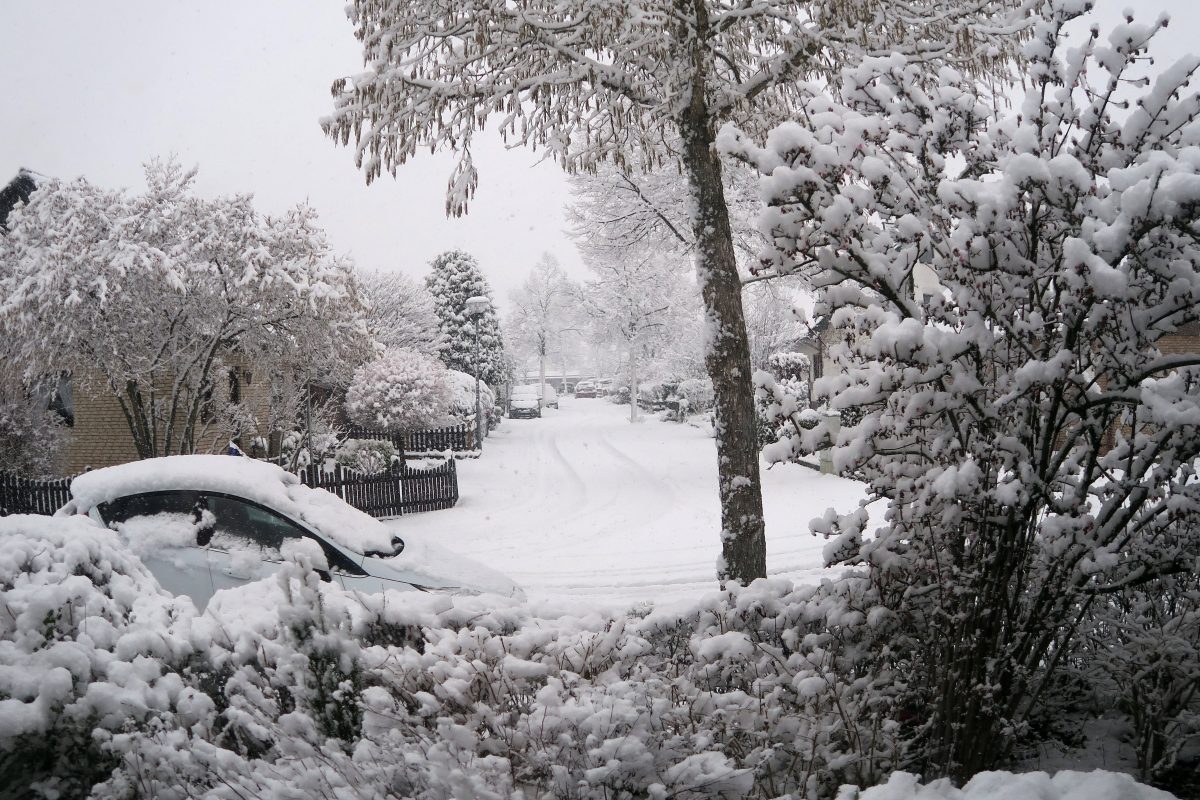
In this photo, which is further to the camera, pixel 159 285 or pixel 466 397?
pixel 466 397

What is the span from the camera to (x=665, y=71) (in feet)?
18.7

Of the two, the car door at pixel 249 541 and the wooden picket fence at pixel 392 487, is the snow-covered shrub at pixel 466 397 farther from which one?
the car door at pixel 249 541

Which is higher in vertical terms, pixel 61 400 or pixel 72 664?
pixel 61 400

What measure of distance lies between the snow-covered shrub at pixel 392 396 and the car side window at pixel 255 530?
51.3 ft

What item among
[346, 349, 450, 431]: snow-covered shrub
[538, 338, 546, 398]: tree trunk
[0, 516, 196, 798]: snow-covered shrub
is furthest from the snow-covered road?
[538, 338, 546, 398]: tree trunk

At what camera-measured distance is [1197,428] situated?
2197mm

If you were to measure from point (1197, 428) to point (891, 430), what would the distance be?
3.00 ft

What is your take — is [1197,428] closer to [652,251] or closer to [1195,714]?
[1195,714]

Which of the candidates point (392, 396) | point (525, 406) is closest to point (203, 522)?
point (392, 396)

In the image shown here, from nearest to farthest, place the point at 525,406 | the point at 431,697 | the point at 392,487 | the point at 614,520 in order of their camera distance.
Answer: the point at 431,697
the point at 614,520
the point at 392,487
the point at 525,406

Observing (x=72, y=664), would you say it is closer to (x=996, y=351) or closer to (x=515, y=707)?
(x=515, y=707)

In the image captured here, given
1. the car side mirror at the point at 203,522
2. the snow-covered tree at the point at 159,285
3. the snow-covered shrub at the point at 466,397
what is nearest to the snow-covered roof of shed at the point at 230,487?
the car side mirror at the point at 203,522

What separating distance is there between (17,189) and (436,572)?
19264mm

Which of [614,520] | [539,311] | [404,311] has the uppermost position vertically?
[539,311]
